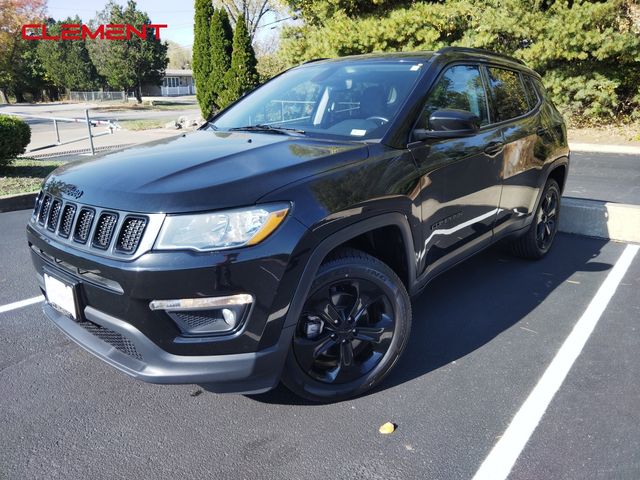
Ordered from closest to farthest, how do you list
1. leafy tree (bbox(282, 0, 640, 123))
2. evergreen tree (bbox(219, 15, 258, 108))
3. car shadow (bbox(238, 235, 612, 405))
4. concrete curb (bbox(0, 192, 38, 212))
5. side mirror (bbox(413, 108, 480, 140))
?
side mirror (bbox(413, 108, 480, 140))
car shadow (bbox(238, 235, 612, 405))
concrete curb (bbox(0, 192, 38, 212))
leafy tree (bbox(282, 0, 640, 123))
evergreen tree (bbox(219, 15, 258, 108))

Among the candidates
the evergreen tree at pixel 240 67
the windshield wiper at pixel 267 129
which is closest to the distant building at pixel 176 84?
the evergreen tree at pixel 240 67

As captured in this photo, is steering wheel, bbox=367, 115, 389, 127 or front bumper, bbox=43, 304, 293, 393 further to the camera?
steering wheel, bbox=367, 115, 389, 127

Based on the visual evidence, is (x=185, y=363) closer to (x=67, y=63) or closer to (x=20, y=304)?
(x=20, y=304)

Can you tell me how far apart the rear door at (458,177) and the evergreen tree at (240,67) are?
13224 millimetres

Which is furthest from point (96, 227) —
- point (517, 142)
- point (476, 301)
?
point (517, 142)

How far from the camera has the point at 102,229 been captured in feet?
7.29

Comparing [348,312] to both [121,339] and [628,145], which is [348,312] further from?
[628,145]

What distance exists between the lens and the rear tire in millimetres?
4527

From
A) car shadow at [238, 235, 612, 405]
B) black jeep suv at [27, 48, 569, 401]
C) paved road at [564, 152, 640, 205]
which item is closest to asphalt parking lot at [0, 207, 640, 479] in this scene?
car shadow at [238, 235, 612, 405]

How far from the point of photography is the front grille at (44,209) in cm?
263

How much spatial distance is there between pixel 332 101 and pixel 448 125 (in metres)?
0.85

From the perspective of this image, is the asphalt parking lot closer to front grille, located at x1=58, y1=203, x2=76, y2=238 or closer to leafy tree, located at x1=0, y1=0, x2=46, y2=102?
front grille, located at x1=58, y1=203, x2=76, y2=238

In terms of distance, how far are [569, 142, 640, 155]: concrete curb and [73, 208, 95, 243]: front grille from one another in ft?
39.7

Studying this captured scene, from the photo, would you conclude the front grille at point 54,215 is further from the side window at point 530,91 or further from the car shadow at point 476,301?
the side window at point 530,91
